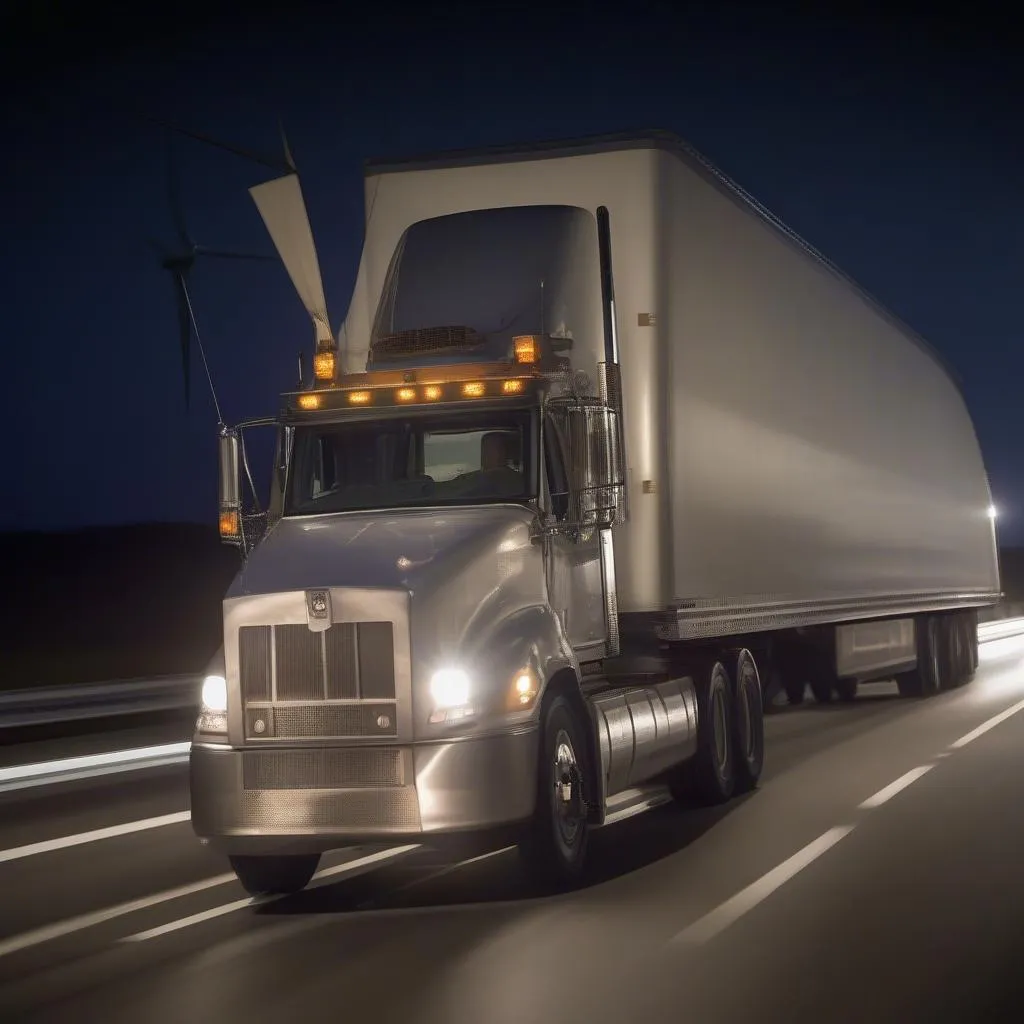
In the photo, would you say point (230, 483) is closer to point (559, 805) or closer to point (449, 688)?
point (449, 688)

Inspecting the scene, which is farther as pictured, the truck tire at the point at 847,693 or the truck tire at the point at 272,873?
the truck tire at the point at 847,693

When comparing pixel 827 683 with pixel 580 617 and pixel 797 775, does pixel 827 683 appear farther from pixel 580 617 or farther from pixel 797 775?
pixel 580 617

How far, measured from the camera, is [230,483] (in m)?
11.9

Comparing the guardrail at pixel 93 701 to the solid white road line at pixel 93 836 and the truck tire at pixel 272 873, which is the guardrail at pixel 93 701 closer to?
the solid white road line at pixel 93 836

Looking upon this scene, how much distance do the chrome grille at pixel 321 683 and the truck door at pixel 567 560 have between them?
Result: 5.36 feet

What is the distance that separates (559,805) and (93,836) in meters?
4.71

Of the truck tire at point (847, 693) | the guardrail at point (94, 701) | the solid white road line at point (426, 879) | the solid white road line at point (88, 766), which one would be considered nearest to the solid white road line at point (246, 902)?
the solid white road line at point (426, 879)

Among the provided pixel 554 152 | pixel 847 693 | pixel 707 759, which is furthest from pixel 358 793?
pixel 847 693

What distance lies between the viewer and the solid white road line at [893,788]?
1456 cm

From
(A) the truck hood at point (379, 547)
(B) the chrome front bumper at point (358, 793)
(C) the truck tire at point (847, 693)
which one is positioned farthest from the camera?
(C) the truck tire at point (847, 693)

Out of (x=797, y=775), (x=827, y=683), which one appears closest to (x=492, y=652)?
(x=797, y=775)

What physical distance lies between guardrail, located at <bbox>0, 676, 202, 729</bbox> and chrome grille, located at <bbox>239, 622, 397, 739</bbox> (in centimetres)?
1256

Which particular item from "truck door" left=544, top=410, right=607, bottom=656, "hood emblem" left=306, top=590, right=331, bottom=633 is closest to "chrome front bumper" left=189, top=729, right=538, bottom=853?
"hood emblem" left=306, top=590, right=331, bottom=633

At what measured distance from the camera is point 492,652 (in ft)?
34.3
